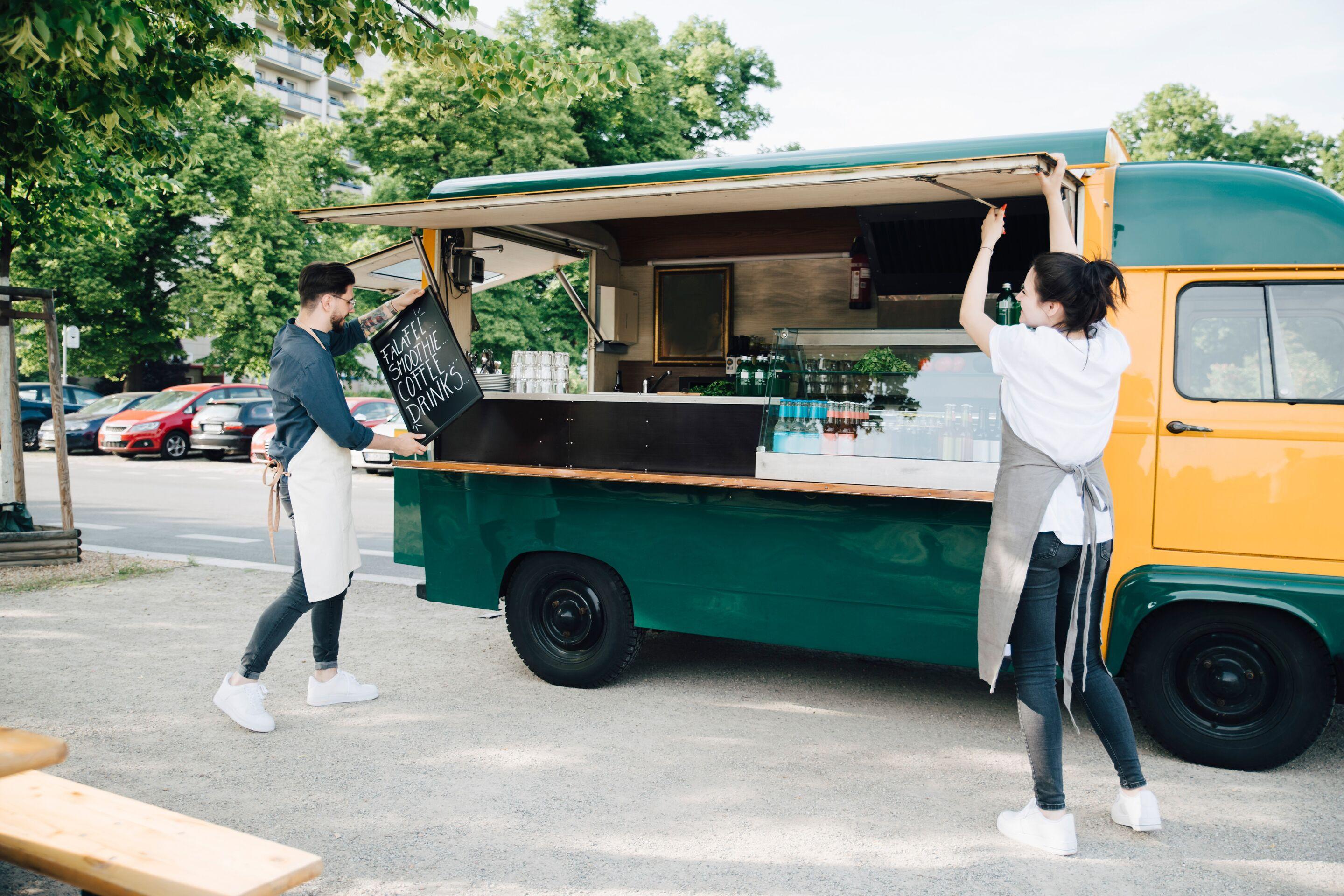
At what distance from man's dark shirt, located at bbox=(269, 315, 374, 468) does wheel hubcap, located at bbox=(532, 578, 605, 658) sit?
134cm

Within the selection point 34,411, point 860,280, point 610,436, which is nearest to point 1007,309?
point 860,280

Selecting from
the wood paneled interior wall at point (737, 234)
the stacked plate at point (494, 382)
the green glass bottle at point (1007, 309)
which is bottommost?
the stacked plate at point (494, 382)

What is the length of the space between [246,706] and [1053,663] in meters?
3.47

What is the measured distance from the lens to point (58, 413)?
859 centimetres

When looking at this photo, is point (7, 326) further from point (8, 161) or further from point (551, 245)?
point (551, 245)

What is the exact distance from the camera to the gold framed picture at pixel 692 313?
25.1 ft

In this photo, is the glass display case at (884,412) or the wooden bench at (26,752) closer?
the wooden bench at (26,752)

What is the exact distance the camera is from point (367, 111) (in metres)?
22.8

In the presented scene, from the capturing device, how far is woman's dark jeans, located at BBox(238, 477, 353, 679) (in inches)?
178

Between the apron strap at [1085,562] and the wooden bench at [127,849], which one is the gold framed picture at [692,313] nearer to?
the apron strap at [1085,562]

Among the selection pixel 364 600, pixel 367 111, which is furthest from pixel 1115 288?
pixel 367 111

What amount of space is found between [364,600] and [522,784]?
3.88 m

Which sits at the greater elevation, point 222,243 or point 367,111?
point 367,111

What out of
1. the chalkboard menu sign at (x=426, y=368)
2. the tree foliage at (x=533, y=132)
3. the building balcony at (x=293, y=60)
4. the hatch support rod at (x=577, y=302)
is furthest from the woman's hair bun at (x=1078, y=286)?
the building balcony at (x=293, y=60)
